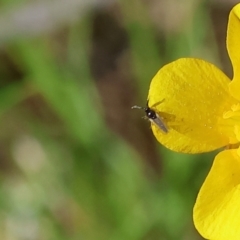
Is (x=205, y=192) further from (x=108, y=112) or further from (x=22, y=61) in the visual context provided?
(x=108, y=112)

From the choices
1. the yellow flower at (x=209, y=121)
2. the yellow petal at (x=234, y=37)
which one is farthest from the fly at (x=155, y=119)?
the yellow petal at (x=234, y=37)

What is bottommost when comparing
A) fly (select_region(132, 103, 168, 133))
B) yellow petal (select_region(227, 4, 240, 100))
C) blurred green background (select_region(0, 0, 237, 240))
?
blurred green background (select_region(0, 0, 237, 240))

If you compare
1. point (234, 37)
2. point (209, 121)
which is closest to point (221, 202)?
point (209, 121)

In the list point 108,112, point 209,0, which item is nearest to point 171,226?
point 108,112

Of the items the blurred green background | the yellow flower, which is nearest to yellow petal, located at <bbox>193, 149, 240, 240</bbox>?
the yellow flower

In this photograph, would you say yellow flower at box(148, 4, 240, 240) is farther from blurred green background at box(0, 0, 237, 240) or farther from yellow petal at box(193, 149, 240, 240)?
blurred green background at box(0, 0, 237, 240)

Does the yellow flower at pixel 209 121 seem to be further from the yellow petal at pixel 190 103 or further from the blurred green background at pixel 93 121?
the blurred green background at pixel 93 121

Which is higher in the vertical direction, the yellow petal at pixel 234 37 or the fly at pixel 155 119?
the yellow petal at pixel 234 37
